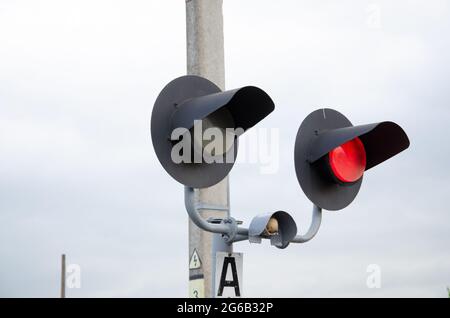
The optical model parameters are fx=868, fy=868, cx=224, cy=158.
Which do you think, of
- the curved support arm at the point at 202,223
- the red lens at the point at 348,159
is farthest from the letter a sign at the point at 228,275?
the red lens at the point at 348,159

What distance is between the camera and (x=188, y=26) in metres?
6.96

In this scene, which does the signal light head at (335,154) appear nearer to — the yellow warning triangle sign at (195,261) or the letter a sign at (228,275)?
the letter a sign at (228,275)

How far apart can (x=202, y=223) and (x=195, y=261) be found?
1808mm

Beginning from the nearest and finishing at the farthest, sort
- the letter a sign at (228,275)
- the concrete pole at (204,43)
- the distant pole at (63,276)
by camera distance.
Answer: the letter a sign at (228,275) → the concrete pole at (204,43) → the distant pole at (63,276)

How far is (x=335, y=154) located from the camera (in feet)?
16.7

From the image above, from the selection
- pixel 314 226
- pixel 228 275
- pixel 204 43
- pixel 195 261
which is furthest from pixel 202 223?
pixel 204 43

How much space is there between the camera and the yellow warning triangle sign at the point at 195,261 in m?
6.36

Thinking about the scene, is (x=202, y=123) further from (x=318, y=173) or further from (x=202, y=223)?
(x=318, y=173)

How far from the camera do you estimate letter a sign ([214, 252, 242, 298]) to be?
Result: 4.80 metres

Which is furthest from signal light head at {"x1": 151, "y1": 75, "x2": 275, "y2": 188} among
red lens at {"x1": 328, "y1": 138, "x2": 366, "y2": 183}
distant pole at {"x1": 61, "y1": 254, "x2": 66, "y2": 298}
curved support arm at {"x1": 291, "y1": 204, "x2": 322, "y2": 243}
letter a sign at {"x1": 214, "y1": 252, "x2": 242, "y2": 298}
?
distant pole at {"x1": 61, "y1": 254, "x2": 66, "y2": 298}

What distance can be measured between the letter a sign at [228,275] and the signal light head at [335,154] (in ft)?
2.12

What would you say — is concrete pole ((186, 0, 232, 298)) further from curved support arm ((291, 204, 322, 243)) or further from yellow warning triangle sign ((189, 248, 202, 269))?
curved support arm ((291, 204, 322, 243))
